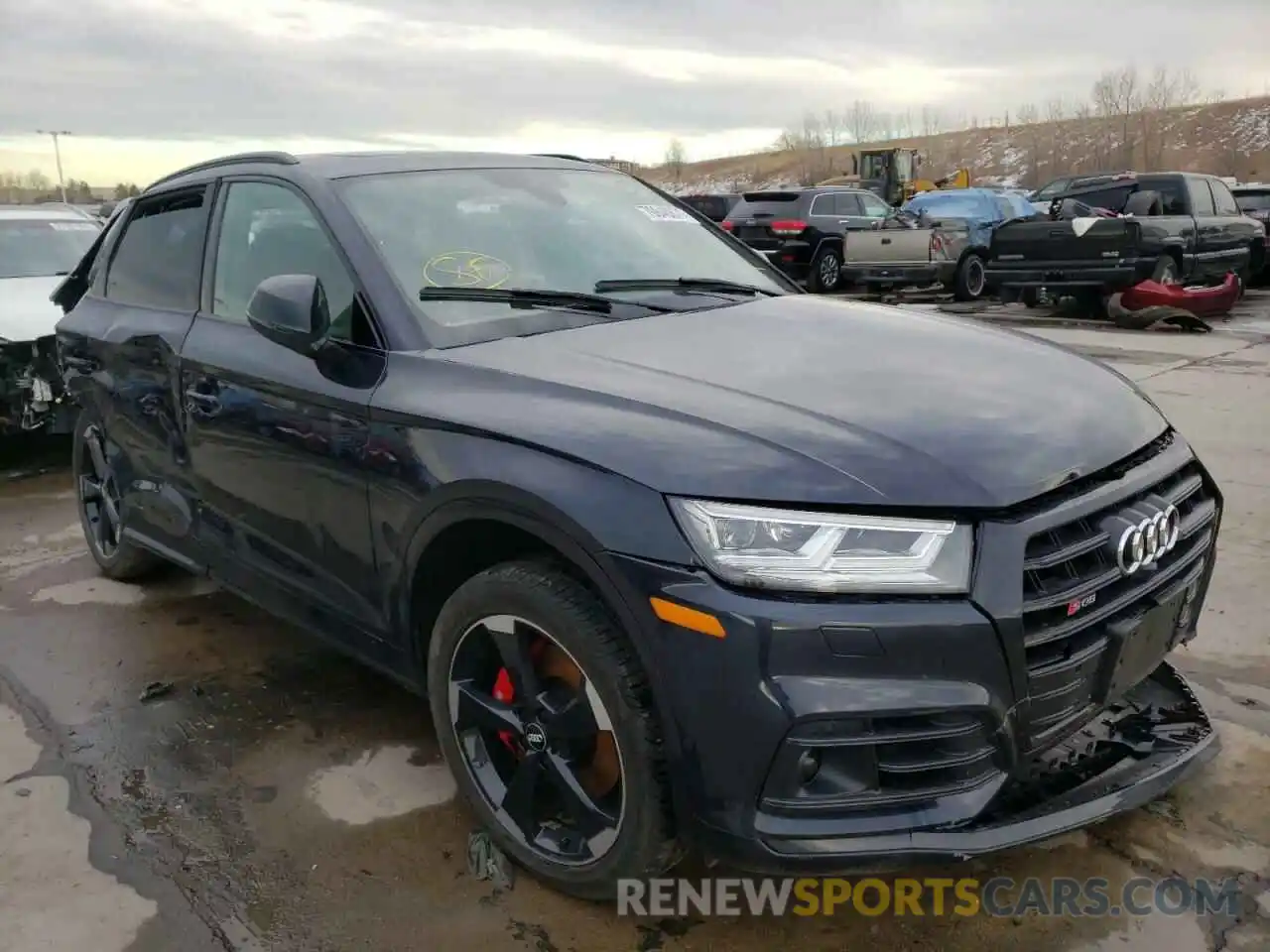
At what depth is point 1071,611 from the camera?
2.05 m

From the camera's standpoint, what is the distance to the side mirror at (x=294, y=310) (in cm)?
270

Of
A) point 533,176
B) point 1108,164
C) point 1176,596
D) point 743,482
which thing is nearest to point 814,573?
point 743,482

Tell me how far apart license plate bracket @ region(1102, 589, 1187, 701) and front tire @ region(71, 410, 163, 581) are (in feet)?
12.0

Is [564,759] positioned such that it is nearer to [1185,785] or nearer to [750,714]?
[750,714]

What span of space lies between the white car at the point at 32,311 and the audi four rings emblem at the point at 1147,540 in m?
5.34

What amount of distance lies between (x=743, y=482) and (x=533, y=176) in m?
1.90

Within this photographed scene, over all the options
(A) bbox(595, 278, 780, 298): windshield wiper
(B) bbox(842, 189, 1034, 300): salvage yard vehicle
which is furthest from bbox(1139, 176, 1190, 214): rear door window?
(A) bbox(595, 278, 780, 298): windshield wiper

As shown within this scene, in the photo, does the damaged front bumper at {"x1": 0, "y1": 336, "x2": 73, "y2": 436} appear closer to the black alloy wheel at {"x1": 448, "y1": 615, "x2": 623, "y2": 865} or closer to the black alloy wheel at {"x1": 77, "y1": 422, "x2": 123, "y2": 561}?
the black alloy wheel at {"x1": 77, "y1": 422, "x2": 123, "y2": 561}

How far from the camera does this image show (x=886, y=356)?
2646mm

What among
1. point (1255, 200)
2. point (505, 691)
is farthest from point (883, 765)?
point (1255, 200)

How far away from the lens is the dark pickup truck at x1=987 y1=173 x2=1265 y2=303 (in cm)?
1215

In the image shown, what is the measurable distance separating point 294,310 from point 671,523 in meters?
1.27

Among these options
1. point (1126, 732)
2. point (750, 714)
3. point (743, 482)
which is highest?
point (743, 482)

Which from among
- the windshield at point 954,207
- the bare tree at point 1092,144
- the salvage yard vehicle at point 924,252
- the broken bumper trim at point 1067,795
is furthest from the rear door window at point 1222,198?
the bare tree at point 1092,144
